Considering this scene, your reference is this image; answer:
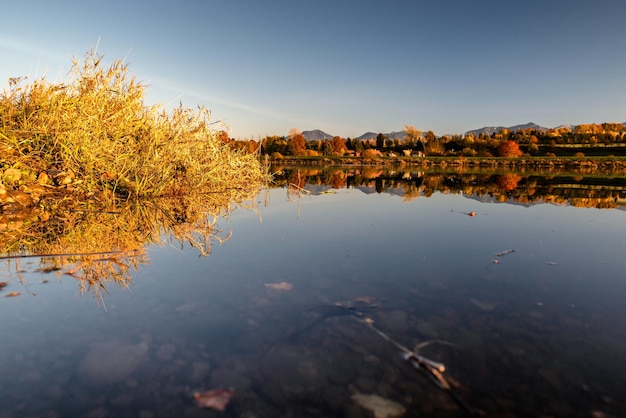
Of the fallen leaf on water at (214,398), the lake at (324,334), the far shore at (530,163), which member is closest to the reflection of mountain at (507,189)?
the lake at (324,334)

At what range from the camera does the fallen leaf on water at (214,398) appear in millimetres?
2083

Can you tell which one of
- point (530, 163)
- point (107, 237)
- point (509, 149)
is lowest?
point (107, 237)

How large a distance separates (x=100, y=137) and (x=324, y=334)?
1000 centimetres

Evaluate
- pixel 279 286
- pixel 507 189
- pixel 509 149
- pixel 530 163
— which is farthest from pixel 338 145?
pixel 279 286

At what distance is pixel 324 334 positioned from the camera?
2.94m

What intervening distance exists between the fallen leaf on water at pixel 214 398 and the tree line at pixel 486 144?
56.0 metres

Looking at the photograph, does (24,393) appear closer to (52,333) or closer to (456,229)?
(52,333)

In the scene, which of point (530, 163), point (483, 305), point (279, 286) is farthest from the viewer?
point (530, 163)

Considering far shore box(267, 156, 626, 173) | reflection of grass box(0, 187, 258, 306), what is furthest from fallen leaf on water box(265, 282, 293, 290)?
far shore box(267, 156, 626, 173)

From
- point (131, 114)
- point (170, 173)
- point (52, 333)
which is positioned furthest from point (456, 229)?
point (131, 114)

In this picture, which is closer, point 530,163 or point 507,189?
point 507,189

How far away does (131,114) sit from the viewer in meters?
11.0

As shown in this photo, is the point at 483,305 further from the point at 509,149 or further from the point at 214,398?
the point at 509,149

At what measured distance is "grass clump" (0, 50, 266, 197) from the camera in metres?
9.11
